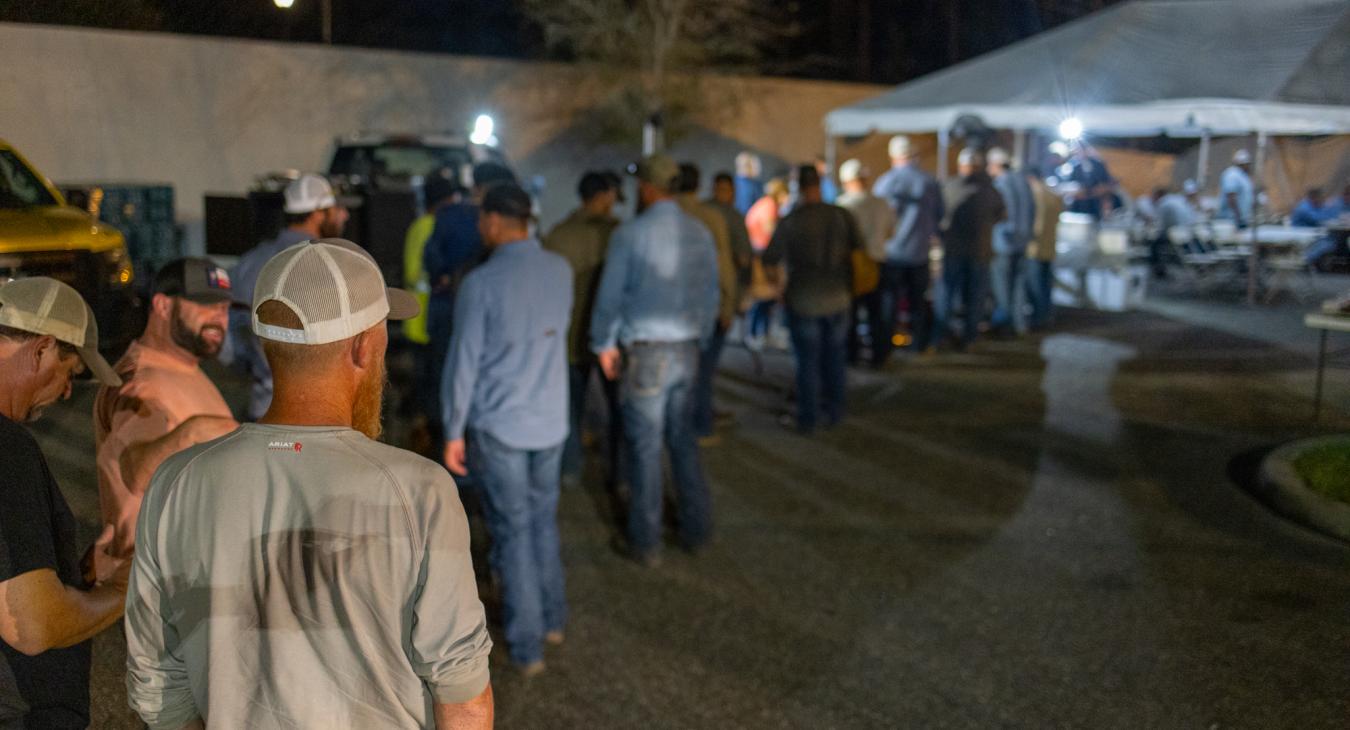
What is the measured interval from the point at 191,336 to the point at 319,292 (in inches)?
60.8

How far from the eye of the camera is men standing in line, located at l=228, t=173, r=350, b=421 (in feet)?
16.1

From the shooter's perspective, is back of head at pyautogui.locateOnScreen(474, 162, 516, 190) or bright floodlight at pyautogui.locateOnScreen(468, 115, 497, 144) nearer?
back of head at pyautogui.locateOnScreen(474, 162, 516, 190)

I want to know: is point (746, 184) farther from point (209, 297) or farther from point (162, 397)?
point (162, 397)

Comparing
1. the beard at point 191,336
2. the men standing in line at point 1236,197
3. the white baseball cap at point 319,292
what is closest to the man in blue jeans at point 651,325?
the beard at point 191,336

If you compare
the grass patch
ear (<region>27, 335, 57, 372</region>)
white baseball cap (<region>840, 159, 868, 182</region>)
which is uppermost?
white baseball cap (<region>840, 159, 868, 182</region>)

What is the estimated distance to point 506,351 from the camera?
463 centimetres

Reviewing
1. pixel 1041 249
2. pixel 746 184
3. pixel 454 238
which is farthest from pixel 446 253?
pixel 1041 249

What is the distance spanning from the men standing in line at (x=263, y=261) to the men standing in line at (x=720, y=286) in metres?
2.79

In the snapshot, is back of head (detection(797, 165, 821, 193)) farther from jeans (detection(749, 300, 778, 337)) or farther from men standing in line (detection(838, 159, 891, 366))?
jeans (detection(749, 300, 778, 337))

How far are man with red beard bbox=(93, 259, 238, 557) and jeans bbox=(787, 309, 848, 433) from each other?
5.59 meters

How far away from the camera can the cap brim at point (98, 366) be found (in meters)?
2.73

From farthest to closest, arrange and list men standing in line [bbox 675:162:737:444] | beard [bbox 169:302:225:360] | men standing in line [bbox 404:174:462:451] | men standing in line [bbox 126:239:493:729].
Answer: men standing in line [bbox 675:162:737:444]
men standing in line [bbox 404:174:462:451]
beard [bbox 169:302:225:360]
men standing in line [bbox 126:239:493:729]

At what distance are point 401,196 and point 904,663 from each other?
597cm

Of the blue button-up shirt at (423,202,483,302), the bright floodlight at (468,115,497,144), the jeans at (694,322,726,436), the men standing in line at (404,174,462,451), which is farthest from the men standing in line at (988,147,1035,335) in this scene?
the blue button-up shirt at (423,202,483,302)
